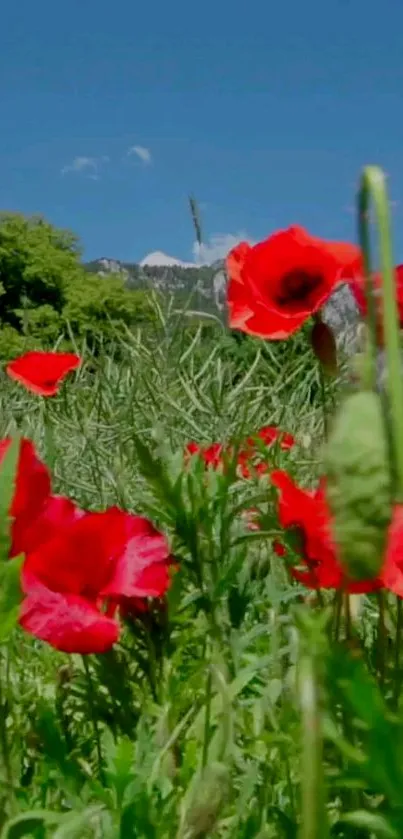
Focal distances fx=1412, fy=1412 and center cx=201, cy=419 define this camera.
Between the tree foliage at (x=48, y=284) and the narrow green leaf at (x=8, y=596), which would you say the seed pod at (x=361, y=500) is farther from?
the tree foliage at (x=48, y=284)

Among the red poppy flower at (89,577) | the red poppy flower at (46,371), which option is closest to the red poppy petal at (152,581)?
the red poppy flower at (89,577)

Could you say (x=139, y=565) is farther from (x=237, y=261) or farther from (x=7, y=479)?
(x=237, y=261)

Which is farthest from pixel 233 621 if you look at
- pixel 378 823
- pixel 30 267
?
pixel 30 267

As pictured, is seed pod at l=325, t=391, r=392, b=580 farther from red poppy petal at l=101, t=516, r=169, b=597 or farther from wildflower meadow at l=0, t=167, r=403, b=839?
red poppy petal at l=101, t=516, r=169, b=597

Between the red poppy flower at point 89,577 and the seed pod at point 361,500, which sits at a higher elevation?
the red poppy flower at point 89,577

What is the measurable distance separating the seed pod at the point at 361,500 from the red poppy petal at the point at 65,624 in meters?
0.54

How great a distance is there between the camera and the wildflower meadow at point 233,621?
0.52 m

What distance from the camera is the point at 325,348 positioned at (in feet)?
3.76

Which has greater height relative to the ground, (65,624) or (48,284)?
(48,284)

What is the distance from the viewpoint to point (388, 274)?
1.64 feet

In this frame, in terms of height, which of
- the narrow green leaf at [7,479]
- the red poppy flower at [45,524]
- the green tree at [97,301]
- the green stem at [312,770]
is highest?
the green tree at [97,301]

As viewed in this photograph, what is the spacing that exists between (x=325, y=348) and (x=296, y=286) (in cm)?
25

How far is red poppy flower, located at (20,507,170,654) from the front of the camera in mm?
1032


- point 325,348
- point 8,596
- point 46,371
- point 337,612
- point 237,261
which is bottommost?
point 8,596
